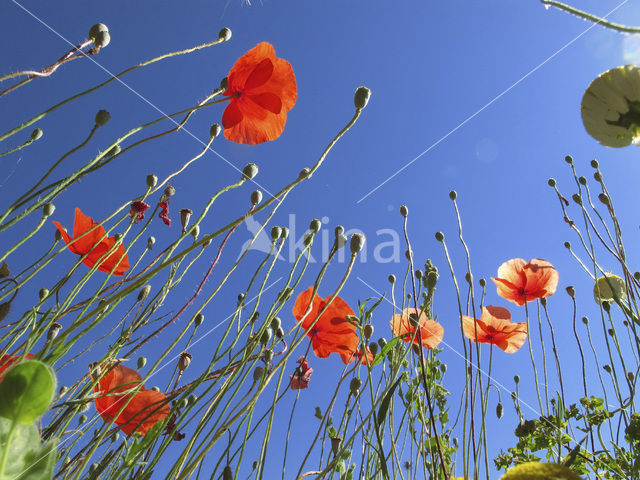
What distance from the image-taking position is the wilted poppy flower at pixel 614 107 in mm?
407

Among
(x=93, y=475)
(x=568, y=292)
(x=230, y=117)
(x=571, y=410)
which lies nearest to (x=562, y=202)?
(x=568, y=292)

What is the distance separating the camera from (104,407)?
0.81m

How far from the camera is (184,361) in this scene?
3.20 feet

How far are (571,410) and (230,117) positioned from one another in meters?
1.08

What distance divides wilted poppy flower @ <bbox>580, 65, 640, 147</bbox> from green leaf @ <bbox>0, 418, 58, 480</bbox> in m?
0.51

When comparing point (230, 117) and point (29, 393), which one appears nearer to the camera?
point (29, 393)

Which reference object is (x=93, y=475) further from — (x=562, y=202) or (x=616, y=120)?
(x=562, y=202)

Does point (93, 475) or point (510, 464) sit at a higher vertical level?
point (510, 464)

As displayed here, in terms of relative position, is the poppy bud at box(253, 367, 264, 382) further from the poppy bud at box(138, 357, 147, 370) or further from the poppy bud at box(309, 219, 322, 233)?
the poppy bud at box(138, 357, 147, 370)

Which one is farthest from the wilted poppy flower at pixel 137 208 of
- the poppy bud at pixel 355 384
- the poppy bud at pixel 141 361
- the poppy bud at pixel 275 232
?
the poppy bud at pixel 355 384

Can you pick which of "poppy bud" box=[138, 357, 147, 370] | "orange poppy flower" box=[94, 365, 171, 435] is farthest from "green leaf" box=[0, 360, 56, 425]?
"poppy bud" box=[138, 357, 147, 370]

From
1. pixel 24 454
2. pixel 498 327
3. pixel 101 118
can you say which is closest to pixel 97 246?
pixel 101 118

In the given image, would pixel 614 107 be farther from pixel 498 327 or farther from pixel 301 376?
pixel 498 327

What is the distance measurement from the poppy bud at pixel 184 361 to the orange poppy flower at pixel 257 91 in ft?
1.74
